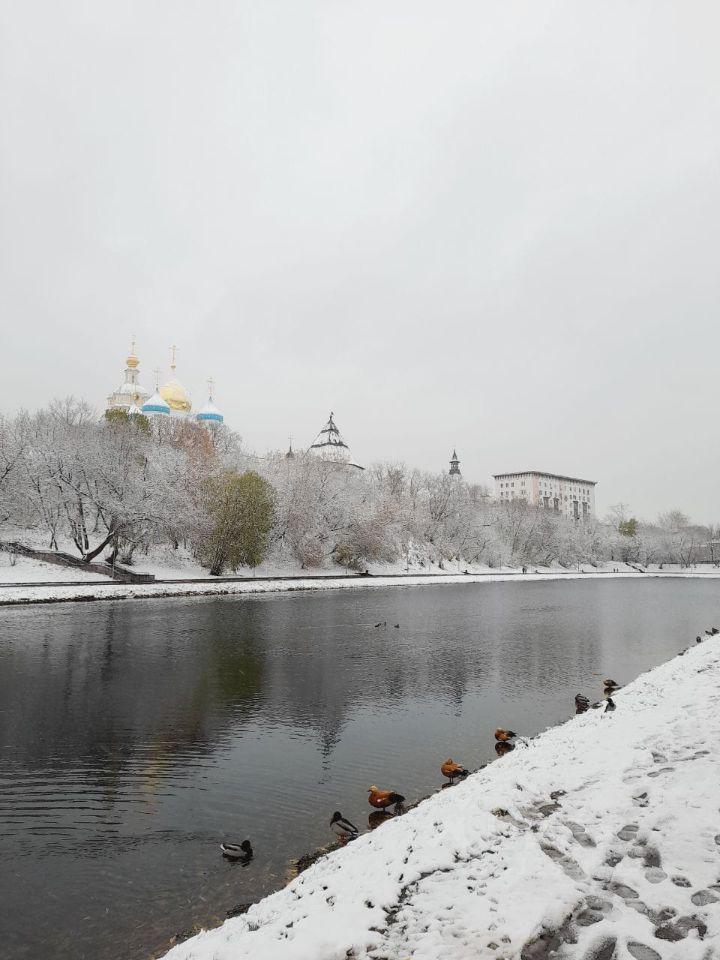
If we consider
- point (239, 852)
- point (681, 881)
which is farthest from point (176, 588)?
point (681, 881)

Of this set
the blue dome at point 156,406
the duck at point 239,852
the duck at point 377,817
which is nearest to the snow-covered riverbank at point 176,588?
the duck at point 239,852

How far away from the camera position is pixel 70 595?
37438 millimetres

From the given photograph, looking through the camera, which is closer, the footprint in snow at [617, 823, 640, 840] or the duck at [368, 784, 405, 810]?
the footprint in snow at [617, 823, 640, 840]

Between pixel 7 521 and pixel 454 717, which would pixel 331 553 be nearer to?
pixel 7 521

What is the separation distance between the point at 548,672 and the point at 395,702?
7864 mm

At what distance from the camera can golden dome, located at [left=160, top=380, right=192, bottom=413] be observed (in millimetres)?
103744

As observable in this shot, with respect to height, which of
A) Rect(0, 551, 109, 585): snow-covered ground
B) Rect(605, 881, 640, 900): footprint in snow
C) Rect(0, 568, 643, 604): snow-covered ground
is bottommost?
Rect(0, 568, 643, 604): snow-covered ground

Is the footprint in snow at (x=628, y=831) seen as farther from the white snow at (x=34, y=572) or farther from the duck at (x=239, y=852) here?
the white snow at (x=34, y=572)

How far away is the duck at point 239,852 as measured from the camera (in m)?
8.45

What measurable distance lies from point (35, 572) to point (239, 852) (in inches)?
1618

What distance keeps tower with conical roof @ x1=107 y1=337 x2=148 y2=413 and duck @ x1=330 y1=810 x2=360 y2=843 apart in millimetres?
101711

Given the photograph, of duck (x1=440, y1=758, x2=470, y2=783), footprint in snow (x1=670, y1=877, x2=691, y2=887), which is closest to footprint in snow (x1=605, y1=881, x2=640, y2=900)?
footprint in snow (x1=670, y1=877, x2=691, y2=887)

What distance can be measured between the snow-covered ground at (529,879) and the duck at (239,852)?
1.31 metres

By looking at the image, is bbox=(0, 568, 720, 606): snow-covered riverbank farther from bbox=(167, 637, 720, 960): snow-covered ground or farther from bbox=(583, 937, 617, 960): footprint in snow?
bbox=(583, 937, 617, 960): footprint in snow
